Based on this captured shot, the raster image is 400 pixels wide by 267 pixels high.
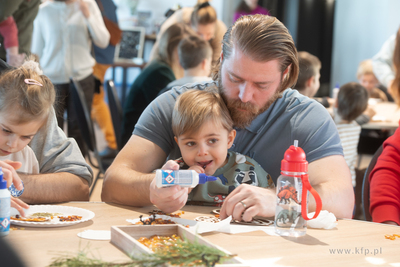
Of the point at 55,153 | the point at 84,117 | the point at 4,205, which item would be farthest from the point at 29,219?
the point at 84,117

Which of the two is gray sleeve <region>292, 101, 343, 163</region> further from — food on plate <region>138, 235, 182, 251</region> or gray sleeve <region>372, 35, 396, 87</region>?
gray sleeve <region>372, 35, 396, 87</region>

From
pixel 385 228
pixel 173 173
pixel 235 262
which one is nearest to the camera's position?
pixel 235 262

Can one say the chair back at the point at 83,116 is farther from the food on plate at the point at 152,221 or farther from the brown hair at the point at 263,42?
the food on plate at the point at 152,221

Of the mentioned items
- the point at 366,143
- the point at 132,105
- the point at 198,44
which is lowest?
the point at 366,143

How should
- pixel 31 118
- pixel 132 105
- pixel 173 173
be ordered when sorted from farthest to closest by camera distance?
1. pixel 132 105
2. pixel 31 118
3. pixel 173 173

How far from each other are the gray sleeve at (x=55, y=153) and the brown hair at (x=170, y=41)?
6.97 feet

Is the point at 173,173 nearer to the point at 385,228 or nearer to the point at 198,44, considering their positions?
the point at 385,228

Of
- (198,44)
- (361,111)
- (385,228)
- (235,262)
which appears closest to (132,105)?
(198,44)

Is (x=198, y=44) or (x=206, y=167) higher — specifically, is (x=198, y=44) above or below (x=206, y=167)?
above

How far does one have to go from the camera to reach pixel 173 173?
3.86 feet

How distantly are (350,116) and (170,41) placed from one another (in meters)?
1.47

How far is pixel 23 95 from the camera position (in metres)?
1.47

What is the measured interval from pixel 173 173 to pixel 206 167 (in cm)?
40

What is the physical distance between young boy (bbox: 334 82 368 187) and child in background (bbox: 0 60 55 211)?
7.70 feet
